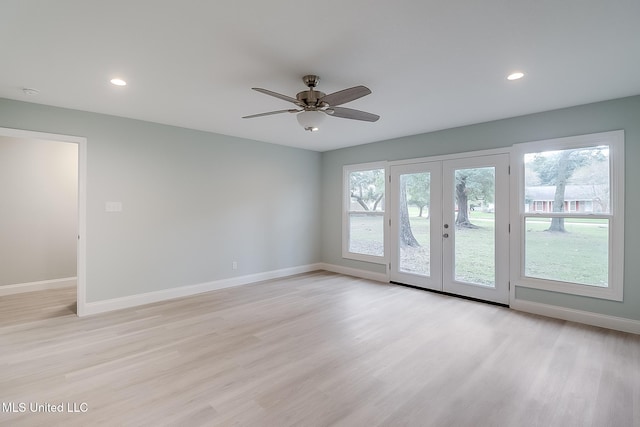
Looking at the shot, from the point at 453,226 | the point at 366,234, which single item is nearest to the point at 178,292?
the point at 366,234

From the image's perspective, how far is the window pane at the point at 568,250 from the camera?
11.4 ft

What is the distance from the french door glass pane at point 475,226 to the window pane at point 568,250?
1.53ft

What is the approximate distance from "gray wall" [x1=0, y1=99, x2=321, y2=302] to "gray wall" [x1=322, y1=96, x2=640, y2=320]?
1944mm

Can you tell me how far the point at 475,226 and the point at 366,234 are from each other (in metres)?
2.00

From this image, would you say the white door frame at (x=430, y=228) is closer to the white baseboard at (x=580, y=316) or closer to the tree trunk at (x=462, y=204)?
the tree trunk at (x=462, y=204)

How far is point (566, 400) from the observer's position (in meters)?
2.11

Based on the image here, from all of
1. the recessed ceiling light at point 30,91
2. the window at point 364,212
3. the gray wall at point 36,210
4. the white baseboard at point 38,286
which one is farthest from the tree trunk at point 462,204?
the white baseboard at point 38,286

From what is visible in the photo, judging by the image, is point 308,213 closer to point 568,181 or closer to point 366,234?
point 366,234

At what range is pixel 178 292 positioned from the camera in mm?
4531

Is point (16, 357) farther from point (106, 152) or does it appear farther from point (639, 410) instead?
point (639, 410)

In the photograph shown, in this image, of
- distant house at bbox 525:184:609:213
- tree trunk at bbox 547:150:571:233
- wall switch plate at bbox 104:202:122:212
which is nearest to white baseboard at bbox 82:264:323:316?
wall switch plate at bbox 104:202:122:212

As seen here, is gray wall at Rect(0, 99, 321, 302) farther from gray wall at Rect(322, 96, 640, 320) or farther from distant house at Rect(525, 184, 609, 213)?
distant house at Rect(525, 184, 609, 213)

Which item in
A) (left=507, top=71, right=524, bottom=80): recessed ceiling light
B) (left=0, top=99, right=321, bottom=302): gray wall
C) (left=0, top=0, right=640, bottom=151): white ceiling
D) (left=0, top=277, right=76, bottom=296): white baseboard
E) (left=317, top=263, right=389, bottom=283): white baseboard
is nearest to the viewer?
(left=0, top=0, right=640, bottom=151): white ceiling

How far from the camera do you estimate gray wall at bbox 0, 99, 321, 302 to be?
386 centimetres
